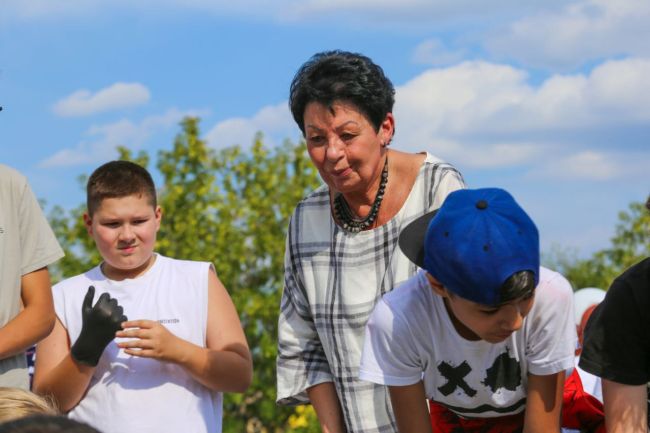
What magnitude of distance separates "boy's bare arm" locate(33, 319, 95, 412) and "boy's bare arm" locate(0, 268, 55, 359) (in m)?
0.16

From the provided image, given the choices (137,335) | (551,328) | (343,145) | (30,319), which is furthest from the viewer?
(30,319)

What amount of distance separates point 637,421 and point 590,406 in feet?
0.81

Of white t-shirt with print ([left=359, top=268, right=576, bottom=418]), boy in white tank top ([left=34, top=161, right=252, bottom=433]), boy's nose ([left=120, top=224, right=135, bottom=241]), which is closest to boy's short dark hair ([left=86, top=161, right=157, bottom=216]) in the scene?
boy in white tank top ([left=34, top=161, right=252, bottom=433])

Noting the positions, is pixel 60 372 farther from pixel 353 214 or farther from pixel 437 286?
pixel 437 286

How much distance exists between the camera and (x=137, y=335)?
397 centimetres

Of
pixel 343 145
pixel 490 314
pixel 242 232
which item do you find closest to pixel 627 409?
pixel 490 314

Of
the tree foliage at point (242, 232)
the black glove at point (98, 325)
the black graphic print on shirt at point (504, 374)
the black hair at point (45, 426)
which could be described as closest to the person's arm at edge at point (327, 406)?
the black graphic print on shirt at point (504, 374)

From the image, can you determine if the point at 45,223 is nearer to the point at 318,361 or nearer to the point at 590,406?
the point at 318,361

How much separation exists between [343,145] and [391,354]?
2.41ft

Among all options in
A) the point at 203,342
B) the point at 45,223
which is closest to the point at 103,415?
the point at 203,342

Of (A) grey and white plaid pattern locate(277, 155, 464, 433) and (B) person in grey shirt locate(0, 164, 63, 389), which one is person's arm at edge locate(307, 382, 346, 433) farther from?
(B) person in grey shirt locate(0, 164, 63, 389)

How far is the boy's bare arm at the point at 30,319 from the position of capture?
13.2 ft

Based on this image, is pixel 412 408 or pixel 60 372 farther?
pixel 60 372

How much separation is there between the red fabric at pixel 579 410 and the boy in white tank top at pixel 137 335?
53.5 inches
